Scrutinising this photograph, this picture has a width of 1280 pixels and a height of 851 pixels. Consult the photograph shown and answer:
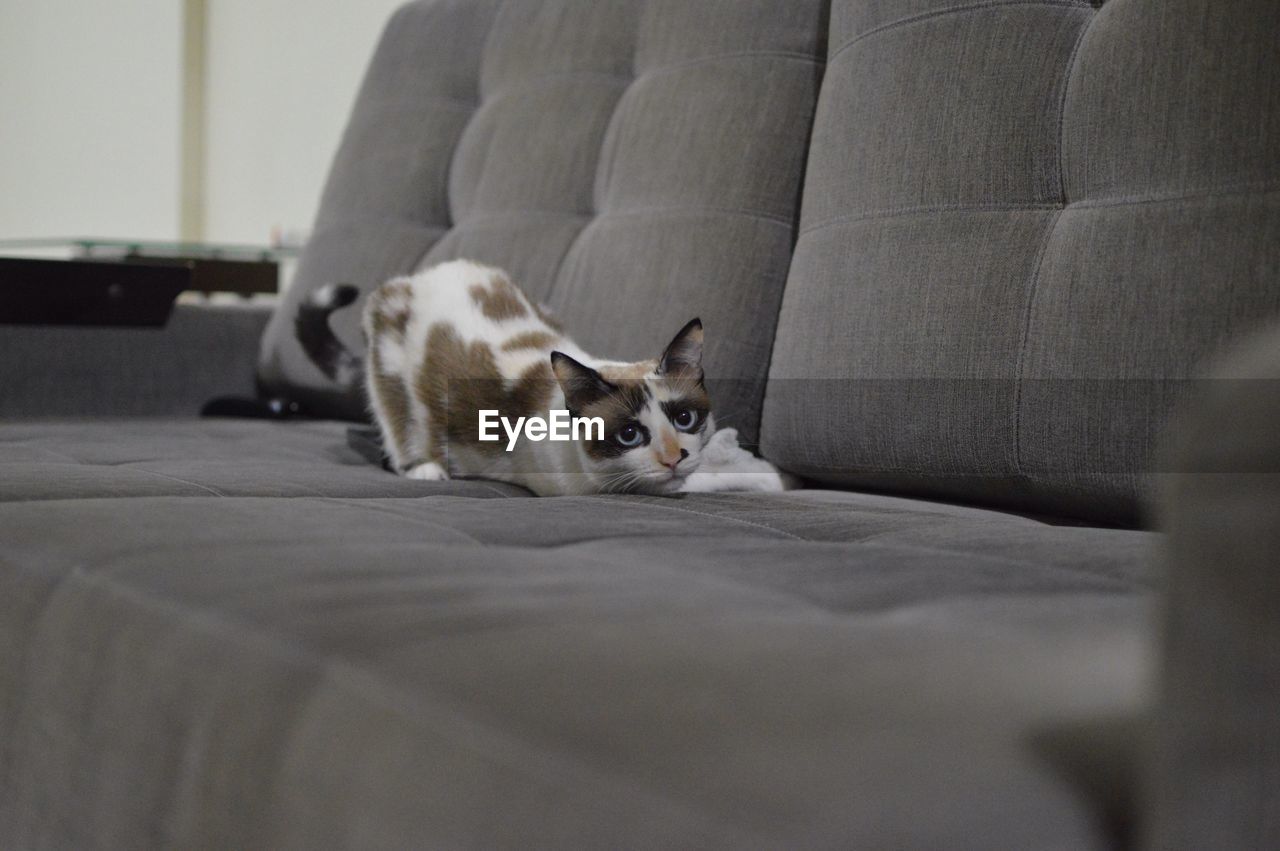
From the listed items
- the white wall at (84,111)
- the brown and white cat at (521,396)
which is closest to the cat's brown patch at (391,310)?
the brown and white cat at (521,396)

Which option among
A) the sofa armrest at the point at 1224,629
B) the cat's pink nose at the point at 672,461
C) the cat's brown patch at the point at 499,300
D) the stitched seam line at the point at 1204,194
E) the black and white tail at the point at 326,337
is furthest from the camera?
the black and white tail at the point at 326,337

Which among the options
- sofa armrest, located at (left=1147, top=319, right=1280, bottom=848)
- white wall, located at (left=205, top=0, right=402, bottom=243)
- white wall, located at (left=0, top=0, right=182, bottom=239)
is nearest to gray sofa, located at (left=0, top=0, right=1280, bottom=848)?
sofa armrest, located at (left=1147, top=319, right=1280, bottom=848)

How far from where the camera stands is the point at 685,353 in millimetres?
1270

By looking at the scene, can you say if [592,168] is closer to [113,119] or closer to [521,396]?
Answer: [521,396]

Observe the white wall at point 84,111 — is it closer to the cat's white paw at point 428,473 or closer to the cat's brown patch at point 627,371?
the cat's white paw at point 428,473

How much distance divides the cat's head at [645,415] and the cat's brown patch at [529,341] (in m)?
0.16

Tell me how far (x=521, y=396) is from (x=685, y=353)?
211 mm

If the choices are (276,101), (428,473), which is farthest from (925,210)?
(276,101)

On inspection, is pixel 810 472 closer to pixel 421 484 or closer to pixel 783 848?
pixel 421 484

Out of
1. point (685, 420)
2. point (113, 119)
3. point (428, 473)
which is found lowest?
point (428, 473)

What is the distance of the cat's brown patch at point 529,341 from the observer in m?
1.42

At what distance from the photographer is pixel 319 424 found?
6.19 ft

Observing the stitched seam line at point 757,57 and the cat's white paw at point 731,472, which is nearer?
the cat's white paw at point 731,472

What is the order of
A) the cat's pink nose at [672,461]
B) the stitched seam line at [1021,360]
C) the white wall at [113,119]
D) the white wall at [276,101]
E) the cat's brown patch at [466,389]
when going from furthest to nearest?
1. the white wall at [113,119]
2. the white wall at [276,101]
3. the cat's brown patch at [466,389]
4. the cat's pink nose at [672,461]
5. the stitched seam line at [1021,360]
